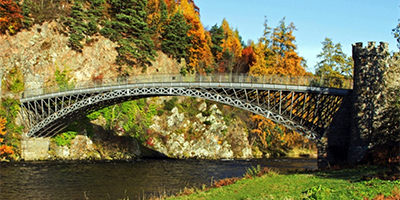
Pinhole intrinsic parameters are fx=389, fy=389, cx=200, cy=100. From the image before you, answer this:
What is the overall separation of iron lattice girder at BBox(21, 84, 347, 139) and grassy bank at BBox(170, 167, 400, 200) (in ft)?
54.6

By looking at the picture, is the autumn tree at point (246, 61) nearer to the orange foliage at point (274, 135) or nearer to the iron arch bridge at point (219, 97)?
the orange foliage at point (274, 135)

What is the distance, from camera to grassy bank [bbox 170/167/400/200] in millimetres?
16125

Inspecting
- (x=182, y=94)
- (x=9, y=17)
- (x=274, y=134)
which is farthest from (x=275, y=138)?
(x=9, y=17)

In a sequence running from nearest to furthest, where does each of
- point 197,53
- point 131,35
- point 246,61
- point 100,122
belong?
point 100,122, point 131,35, point 197,53, point 246,61

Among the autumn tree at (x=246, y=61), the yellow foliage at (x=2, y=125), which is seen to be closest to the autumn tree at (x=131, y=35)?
the autumn tree at (x=246, y=61)

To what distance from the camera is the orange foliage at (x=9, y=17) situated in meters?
60.4

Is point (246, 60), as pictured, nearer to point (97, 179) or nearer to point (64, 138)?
point (64, 138)

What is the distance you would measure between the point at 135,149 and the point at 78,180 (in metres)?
23.7

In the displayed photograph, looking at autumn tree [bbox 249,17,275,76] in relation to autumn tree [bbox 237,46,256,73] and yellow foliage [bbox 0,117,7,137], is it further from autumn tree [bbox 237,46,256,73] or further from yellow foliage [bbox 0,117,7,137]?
yellow foliage [bbox 0,117,7,137]

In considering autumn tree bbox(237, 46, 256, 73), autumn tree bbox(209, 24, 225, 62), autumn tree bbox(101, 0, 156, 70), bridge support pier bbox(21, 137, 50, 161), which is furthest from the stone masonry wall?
autumn tree bbox(209, 24, 225, 62)

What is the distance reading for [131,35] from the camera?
76750 millimetres

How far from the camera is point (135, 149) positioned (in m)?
58.8

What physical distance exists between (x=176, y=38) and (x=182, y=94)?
35.2 metres

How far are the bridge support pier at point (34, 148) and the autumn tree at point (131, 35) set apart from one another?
23223mm
